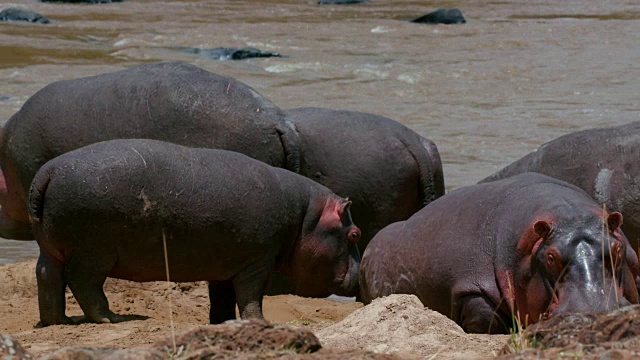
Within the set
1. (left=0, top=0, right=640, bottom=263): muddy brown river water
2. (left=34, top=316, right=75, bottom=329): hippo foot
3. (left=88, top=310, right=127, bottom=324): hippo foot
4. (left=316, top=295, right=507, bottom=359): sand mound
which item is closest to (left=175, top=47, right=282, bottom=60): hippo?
(left=0, top=0, right=640, bottom=263): muddy brown river water

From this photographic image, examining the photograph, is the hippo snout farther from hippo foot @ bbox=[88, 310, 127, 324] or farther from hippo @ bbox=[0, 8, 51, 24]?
hippo @ bbox=[0, 8, 51, 24]

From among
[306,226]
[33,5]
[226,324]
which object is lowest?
[33,5]

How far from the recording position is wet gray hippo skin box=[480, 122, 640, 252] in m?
7.12

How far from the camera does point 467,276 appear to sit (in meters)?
6.07

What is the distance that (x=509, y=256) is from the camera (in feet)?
19.2

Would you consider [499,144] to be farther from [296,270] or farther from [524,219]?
[524,219]

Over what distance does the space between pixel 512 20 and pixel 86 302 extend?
19.6 m

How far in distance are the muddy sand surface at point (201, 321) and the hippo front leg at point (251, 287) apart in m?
0.23

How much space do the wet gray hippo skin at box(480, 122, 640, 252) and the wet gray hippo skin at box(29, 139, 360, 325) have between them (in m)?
1.55

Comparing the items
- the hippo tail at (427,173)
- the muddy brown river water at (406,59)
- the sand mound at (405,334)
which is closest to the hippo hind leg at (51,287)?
the sand mound at (405,334)

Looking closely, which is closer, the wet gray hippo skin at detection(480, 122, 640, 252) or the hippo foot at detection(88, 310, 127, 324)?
the hippo foot at detection(88, 310, 127, 324)

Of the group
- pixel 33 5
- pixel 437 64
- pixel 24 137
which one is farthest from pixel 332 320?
pixel 33 5

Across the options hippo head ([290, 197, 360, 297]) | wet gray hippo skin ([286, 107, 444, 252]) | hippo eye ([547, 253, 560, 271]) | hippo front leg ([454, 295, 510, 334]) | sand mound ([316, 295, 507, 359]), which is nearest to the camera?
sand mound ([316, 295, 507, 359])

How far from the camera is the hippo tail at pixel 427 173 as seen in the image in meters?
8.46
